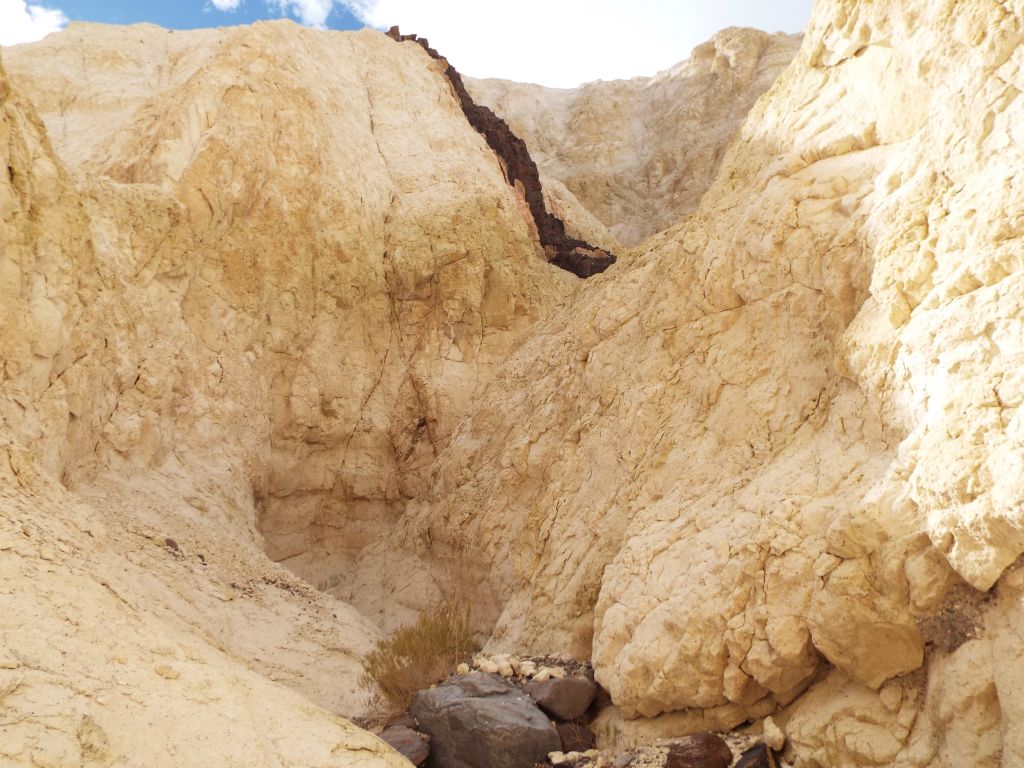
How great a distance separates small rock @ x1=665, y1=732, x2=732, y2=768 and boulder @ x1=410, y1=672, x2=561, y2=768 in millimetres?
1065

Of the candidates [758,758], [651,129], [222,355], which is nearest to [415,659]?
[758,758]

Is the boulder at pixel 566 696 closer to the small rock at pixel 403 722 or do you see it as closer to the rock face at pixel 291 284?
the small rock at pixel 403 722

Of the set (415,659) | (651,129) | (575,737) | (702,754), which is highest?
(651,129)

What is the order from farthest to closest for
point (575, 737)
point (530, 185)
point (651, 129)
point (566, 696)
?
point (651, 129), point (530, 185), point (566, 696), point (575, 737)

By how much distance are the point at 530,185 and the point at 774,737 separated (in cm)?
1534

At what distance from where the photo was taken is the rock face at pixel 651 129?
23.8m

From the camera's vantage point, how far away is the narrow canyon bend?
399 centimetres

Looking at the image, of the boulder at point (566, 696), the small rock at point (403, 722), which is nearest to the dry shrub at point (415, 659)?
the small rock at point (403, 722)

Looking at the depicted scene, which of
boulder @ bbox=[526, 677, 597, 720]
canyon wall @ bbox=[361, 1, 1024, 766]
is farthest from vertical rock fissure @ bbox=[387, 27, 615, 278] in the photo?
boulder @ bbox=[526, 677, 597, 720]

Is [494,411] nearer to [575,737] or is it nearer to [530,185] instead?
[575,737]

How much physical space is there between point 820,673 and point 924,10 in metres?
5.06

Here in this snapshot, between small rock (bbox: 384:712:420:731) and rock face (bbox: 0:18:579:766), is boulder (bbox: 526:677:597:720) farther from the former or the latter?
rock face (bbox: 0:18:579:766)

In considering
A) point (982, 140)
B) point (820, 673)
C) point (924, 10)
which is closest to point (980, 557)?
point (820, 673)

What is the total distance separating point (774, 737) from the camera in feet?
15.0
